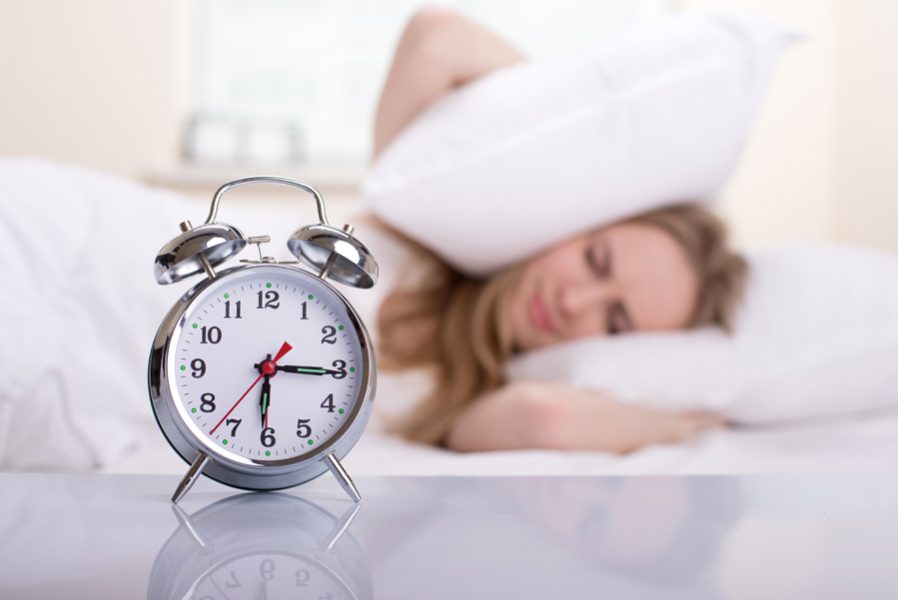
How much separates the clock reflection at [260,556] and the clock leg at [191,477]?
0.01m

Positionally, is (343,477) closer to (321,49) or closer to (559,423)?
(559,423)

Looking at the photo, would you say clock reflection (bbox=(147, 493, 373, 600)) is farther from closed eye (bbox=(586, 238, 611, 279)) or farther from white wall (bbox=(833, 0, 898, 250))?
white wall (bbox=(833, 0, 898, 250))

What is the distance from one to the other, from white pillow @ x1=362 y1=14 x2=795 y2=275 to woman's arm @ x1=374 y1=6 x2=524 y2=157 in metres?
0.12

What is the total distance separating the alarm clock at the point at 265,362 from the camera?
0.55 m

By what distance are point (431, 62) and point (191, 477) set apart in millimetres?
1175

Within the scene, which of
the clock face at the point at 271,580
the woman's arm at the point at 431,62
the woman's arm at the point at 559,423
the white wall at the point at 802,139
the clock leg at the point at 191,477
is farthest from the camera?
the white wall at the point at 802,139

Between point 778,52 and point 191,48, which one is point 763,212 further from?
point 191,48

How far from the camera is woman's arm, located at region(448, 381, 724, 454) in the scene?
1.13 metres

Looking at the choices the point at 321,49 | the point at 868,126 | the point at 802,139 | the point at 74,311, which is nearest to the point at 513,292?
the point at 74,311

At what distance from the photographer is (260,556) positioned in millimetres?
409

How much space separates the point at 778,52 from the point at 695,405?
2.15 ft

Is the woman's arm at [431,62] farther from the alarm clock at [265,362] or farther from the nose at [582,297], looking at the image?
the alarm clock at [265,362]

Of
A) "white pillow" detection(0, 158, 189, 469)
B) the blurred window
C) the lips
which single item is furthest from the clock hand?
the blurred window

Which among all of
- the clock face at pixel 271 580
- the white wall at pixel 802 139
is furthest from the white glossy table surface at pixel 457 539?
the white wall at pixel 802 139
